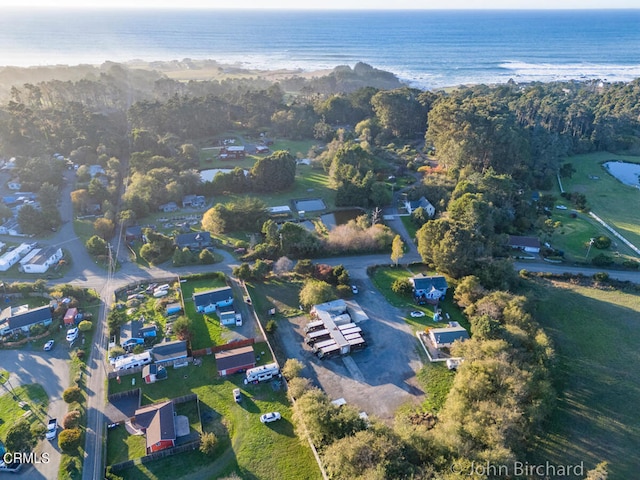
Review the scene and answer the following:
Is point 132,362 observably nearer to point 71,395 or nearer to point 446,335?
point 71,395

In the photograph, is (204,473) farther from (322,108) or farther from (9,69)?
(9,69)

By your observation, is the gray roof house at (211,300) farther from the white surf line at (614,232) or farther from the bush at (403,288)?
the white surf line at (614,232)

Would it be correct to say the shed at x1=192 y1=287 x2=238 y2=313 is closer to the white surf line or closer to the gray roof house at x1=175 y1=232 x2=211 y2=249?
the gray roof house at x1=175 y1=232 x2=211 y2=249

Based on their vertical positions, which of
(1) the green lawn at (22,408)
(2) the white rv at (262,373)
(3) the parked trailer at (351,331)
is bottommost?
(1) the green lawn at (22,408)

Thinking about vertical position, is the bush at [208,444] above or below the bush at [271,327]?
below

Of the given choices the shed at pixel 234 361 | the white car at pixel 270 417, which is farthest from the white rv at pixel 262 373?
the white car at pixel 270 417
